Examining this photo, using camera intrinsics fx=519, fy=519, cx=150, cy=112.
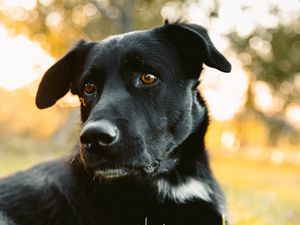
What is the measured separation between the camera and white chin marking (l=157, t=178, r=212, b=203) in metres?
4.09

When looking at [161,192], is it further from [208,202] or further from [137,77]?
[137,77]

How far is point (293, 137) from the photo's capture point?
1866 inches

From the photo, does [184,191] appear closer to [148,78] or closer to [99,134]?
[148,78]

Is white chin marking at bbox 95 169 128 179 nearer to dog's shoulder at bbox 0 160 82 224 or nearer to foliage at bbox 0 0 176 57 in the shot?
dog's shoulder at bbox 0 160 82 224

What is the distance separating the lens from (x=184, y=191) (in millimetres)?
4117

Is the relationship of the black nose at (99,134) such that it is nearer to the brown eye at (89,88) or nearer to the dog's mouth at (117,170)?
the dog's mouth at (117,170)

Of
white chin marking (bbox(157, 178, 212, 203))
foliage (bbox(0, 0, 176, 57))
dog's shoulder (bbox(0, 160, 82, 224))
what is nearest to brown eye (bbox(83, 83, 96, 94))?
dog's shoulder (bbox(0, 160, 82, 224))

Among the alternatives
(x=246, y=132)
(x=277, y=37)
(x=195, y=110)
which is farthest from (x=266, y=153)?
(x=195, y=110)

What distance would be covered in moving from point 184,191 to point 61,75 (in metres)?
1.47

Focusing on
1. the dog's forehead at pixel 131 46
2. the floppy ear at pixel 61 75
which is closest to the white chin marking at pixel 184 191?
the dog's forehead at pixel 131 46

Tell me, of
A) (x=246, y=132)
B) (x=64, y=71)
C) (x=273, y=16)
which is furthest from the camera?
(x=246, y=132)

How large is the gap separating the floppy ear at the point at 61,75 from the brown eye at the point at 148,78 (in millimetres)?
715

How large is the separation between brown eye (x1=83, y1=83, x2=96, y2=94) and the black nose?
2.42ft

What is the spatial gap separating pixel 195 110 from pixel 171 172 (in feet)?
1.83
